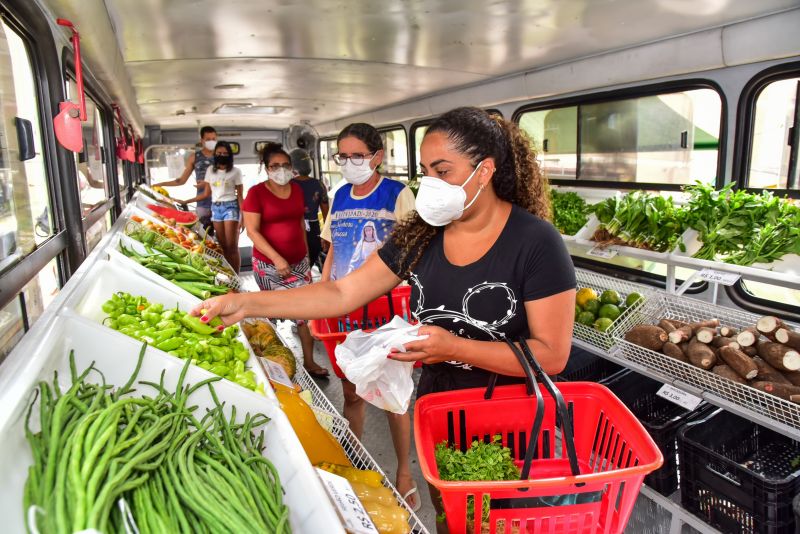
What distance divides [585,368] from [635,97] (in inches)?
87.8

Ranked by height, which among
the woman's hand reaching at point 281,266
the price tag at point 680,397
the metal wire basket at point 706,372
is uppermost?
the woman's hand reaching at point 281,266

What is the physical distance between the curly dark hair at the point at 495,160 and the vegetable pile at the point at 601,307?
5.30 ft

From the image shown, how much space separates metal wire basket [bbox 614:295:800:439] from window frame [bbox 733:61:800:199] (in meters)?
0.93

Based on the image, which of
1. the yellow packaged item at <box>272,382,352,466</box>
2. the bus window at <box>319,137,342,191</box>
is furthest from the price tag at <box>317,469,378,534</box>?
the bus window at <box>319,137,342,191</box>

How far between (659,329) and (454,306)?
1.70m

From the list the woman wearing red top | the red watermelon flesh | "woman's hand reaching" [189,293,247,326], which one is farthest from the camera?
the red watermelon flesh

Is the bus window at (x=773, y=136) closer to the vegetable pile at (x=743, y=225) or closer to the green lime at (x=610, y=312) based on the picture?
the vegetable pile at (x=743, y=225)

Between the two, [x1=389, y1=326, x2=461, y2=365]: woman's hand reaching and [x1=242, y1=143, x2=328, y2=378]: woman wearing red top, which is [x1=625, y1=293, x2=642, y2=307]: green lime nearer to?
[x1=389, y1=326, x2=461, y2=365]: woman's hand reaching

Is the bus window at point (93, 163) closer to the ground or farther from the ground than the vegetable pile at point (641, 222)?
Result: farther from the ground

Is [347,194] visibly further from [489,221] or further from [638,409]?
[638,409]

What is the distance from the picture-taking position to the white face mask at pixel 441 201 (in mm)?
1684

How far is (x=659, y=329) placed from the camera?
286 cm

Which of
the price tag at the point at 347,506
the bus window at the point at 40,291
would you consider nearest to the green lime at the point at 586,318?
the price tag at the point at 347,506

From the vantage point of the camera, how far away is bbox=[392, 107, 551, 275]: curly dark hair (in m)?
1.66
